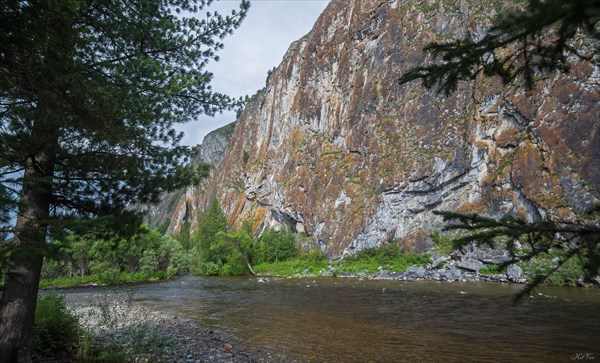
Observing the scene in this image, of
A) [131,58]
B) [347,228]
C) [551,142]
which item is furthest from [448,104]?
[131,58]

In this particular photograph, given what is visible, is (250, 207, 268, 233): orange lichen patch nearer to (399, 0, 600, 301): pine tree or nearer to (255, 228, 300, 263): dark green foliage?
(255, 228, 300, 263): dark green foliage

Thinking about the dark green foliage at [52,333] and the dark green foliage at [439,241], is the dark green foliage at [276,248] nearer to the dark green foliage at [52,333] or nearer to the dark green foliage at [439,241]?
the dark green foliage at [439,241]

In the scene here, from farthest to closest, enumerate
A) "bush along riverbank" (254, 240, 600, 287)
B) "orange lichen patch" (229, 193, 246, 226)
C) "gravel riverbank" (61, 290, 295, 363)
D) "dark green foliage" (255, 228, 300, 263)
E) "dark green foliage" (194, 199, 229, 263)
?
"orange lichen patch" (229, 193, 246, 226) < "dark green foliage" (255, 228, 300, 263) < "dark green foliage" (194, 199, 229, 263) < "bush along riverbank" (254, 240, 600, 287) < "gravel riverbank" (61, 290, 295, 363)

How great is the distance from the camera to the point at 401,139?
48156 millimetres

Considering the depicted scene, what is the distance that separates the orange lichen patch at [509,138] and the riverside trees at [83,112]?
38829 mm

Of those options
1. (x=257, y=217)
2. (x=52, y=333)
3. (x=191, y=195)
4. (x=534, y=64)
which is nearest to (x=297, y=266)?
(x=257, y=217)

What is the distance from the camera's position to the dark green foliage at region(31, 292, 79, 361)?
6.43 meters

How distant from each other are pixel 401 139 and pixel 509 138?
46.4 feet

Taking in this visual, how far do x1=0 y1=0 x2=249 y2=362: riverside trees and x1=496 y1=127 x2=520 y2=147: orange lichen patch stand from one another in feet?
127

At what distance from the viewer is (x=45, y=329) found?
22.9ft

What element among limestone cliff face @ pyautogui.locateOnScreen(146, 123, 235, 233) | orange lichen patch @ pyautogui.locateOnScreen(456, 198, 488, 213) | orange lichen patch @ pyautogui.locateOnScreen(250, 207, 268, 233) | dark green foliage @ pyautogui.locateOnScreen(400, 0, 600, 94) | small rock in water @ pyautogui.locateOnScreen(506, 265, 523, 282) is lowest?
small rock in water @ pyautogui.locateOnScreen(506, 265, 523, 282)

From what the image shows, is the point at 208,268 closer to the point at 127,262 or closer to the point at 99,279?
the point at 127,262

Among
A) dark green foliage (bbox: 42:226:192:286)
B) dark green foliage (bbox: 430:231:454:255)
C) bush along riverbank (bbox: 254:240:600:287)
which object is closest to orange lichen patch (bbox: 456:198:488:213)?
dark green foliage (bbox: 430:231:454:255)

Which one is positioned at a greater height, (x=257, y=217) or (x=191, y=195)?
(x=191, y=195)
